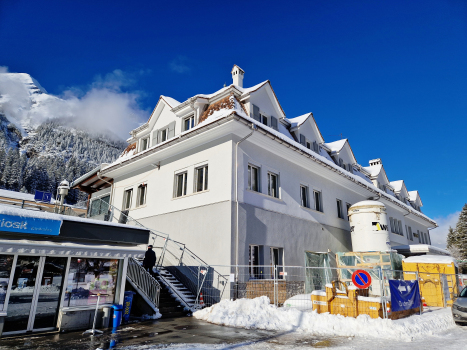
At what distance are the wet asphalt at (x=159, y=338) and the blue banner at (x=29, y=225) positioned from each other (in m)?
2.79

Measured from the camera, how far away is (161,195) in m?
17.7

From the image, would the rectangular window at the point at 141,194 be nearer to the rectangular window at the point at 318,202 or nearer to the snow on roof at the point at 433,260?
the rectangular window at the point at 318,202

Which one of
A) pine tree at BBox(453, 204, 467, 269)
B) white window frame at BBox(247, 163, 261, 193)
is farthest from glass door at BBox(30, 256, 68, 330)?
pine tree at BBox(453, 204, 467, 269)

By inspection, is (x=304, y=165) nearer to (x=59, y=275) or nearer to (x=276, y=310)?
(x=276, y=310)

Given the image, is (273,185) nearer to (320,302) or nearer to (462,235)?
(320,302)

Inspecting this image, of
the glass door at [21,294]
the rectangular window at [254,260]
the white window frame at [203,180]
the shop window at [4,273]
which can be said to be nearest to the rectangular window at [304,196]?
the rectangular window at [254,260]

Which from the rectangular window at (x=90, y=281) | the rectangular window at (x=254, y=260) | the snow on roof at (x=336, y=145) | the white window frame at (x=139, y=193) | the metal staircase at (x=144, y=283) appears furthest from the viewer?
the snow on roof at (x=336, y=145)

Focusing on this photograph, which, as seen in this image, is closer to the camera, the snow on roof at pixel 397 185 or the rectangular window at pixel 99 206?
the rectangular window at pixel 99 206

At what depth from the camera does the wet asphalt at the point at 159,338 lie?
7477mm

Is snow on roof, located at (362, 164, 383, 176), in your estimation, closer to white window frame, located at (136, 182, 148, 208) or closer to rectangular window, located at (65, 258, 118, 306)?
white window frame, located at (136, 182, 148, 208)

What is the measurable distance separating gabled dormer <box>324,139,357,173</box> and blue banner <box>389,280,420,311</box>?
13.7 metres

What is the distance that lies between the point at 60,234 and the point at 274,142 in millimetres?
10602

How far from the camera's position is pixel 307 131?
21234 millimetres

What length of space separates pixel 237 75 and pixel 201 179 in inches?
302
